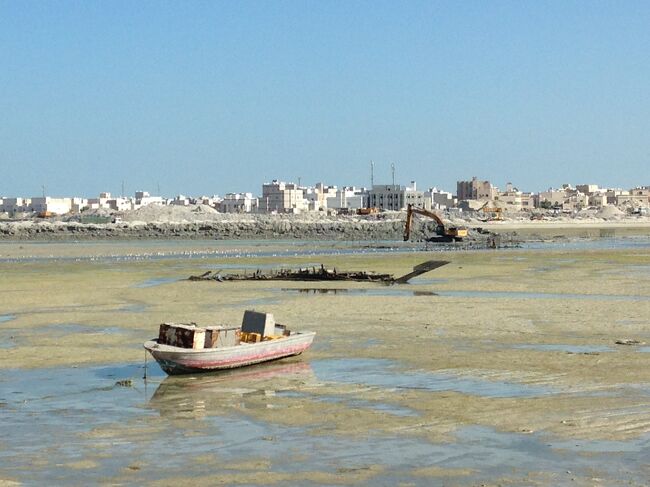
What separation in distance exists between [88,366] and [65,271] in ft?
113

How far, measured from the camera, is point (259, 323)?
2422cm

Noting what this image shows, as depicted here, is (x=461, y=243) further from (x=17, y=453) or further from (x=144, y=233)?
(x=17, y=453)

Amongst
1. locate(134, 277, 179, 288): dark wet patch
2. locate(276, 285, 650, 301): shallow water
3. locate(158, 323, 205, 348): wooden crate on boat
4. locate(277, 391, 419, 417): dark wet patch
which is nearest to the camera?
locate(277, 391, 419, 417): dark wet patch

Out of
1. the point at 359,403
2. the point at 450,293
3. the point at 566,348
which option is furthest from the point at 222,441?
the point at 450,293

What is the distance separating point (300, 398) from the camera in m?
19.2

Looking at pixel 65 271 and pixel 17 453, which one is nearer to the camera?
pixel 17 453

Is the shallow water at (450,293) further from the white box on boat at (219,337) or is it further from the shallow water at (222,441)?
the shallow water at (222,441)

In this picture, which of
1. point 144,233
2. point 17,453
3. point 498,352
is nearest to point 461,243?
point 144,233

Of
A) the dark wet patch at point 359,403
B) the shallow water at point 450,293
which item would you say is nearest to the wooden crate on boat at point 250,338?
the dark wet patch at point 359,403

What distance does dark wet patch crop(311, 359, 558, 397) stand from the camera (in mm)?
19438

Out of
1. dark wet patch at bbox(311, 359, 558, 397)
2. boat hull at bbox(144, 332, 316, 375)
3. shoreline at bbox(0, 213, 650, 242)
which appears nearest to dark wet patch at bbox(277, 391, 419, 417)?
dark wet patch at bbox(311, 359, 558, 397)

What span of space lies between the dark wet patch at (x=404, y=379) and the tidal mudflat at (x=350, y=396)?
1.8 inches

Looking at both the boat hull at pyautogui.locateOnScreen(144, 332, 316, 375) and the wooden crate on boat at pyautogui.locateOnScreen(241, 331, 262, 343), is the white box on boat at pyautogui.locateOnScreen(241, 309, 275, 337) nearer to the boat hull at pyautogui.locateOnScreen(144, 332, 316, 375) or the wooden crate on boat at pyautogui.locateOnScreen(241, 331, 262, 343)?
the wooden crate on boat at pyautogui.locateOnScreen(241, 331, 262, 343)

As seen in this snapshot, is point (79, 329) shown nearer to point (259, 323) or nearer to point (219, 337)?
point (259, 323)
